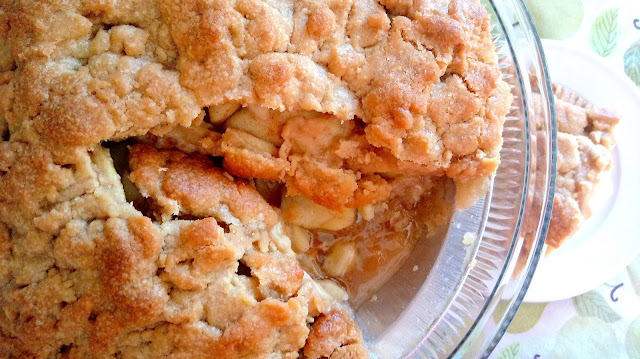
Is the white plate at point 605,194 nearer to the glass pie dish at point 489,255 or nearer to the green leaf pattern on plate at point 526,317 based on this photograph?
the green leaf pattern on plate at point 526,317

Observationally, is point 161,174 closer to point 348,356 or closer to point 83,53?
point 83,53

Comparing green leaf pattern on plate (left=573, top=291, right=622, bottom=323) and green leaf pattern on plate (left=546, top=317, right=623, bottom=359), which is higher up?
green leaf pattern on plate (left=573, top=291, right=622, bottom=323)

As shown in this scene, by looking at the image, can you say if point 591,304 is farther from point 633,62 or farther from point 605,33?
point 605,33

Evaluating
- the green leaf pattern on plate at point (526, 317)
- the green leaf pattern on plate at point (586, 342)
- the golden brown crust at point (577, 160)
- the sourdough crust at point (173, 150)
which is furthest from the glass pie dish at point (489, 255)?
the green leaf pattern on plate at point (586, 342)

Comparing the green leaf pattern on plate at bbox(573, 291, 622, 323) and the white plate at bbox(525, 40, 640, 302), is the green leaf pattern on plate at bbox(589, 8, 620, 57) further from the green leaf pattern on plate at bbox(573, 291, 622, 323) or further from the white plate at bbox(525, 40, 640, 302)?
the green leaf pattern on plate at bbox(573, 291, 622, 323)

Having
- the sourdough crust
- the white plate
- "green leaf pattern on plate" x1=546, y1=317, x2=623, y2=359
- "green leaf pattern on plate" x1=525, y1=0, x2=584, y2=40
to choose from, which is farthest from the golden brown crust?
the sourdough crust

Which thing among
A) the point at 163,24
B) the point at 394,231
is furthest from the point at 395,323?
the point at 163,24
